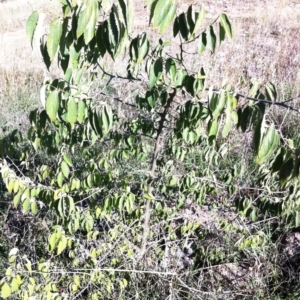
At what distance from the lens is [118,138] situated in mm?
1762

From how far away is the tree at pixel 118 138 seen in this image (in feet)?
3.16

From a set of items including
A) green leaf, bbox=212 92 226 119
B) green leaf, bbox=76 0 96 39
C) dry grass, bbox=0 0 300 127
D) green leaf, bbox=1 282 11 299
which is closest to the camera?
green leaf, bbox=76 0 96 39

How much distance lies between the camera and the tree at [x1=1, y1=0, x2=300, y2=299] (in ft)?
3.16

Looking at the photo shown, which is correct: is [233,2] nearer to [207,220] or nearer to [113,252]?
[207,220]

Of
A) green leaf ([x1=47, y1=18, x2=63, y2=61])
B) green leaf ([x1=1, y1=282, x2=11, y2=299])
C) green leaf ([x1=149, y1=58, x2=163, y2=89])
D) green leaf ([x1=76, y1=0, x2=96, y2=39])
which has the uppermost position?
green leaf ([x1=76, y1=0, x2=96, y2=39])

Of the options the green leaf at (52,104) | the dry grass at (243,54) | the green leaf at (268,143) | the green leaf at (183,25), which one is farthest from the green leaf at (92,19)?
the dry grass at (243,54)

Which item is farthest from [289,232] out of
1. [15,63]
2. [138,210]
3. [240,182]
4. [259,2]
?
[259,2]

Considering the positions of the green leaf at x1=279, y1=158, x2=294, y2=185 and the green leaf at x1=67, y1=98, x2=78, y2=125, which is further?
the green leaf at x1=67, y1=98, x2=78, y2=125

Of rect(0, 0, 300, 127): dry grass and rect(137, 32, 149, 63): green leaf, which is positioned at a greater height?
rect(137, 32, 149, 63): green leaf

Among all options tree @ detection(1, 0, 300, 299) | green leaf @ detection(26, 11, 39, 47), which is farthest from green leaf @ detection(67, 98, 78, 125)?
green leaf @ detection(26, 11, 39, 47)

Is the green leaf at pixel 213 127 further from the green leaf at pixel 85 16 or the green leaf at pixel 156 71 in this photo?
the green leaf at pixel 85 16

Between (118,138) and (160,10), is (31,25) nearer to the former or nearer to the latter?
(160,10)

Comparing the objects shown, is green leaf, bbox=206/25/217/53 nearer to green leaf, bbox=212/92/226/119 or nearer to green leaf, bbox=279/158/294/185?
green leaf, bbox=212/92/226/119

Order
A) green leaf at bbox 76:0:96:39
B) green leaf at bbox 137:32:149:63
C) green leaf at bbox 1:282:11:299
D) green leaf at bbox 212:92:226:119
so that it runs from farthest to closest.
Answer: green leaf at bbox 1:282:11:299 < green leaf at bbox 137:32:149:63 < green leaf at bbox 212:92:226:119 < green leaf at bbox 76:0:96:39
